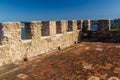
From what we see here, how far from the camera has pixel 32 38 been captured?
9.30 m

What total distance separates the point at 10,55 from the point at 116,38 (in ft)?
25.6

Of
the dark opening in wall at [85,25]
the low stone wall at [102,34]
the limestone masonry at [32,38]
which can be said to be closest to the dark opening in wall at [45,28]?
the limestone masonry at [32,38]

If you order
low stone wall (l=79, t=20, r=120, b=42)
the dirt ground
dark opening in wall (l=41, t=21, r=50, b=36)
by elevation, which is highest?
dark opening in wall (l=41, t=21, r=50, b=36)

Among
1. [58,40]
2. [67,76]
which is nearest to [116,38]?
[58,40]

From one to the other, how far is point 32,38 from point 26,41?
1.32 feet

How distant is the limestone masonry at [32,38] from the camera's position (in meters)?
7.86

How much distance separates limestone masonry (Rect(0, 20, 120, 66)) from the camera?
786cm

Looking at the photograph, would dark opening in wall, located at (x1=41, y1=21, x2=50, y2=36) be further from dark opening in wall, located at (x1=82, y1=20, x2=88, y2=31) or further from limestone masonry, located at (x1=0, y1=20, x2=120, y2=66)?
dark opening in wall, located at (x1=82, y1=20, x2=88, y2=31)

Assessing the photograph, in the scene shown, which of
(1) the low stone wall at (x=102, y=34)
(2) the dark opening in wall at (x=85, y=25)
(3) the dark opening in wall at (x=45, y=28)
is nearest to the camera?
(3) the dark opening in wall at (x=45, y=28)

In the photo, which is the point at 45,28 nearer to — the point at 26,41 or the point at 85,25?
the point at 26,41

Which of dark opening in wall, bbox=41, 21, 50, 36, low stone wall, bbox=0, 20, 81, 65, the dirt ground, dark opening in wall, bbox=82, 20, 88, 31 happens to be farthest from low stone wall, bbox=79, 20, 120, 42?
the dirt ground

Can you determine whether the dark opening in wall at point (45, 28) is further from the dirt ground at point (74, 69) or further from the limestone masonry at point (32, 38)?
the dirt ground at point (74, 69)

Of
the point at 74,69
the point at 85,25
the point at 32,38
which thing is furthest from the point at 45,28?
the point at 85,25

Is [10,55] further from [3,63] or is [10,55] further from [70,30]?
[70,30]
